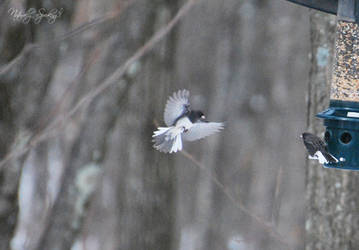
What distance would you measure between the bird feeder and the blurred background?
796mm

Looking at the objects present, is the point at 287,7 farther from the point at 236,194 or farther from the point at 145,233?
the point at 145,233

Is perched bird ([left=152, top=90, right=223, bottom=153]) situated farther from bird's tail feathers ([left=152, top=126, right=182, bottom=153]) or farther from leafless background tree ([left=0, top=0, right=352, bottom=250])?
leafless background tree ([left=0, top=0, right=352, bottom=250])

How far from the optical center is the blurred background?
4.13m

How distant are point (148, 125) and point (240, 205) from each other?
2.29 ft

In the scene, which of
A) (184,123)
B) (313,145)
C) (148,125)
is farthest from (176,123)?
(148,125)

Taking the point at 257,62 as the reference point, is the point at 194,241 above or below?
below

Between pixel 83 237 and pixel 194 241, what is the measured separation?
61cm

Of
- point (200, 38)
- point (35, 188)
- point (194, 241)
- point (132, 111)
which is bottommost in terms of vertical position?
point (194, 241)

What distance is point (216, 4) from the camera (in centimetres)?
422

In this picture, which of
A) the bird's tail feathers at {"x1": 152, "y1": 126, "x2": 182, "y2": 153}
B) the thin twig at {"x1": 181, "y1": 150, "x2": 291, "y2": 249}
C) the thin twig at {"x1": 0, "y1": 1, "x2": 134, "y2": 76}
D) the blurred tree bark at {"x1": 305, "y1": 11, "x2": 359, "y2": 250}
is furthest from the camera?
the thin twig at {"x1": 181, "y1": 150, "x2": 291, "y2": 249}

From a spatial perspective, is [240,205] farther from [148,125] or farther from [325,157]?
[325,157]

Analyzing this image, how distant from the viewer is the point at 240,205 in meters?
4.32

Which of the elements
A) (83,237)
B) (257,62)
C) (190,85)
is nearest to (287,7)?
(257,62)

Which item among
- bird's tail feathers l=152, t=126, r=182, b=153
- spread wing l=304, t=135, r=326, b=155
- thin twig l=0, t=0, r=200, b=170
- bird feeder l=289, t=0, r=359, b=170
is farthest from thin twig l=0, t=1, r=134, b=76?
spread wing l=304, t=135, r=326, b=155
